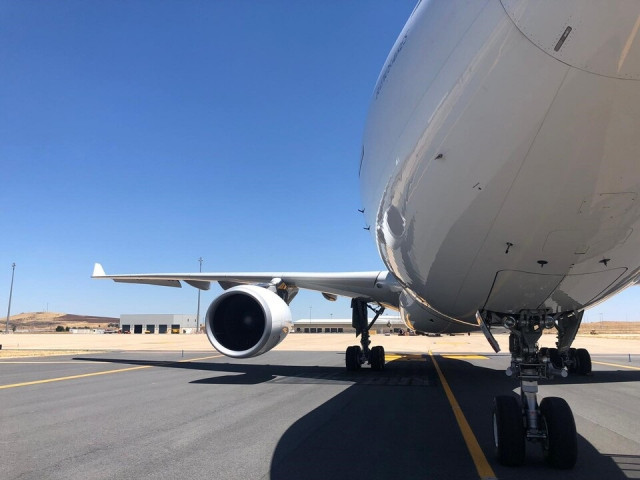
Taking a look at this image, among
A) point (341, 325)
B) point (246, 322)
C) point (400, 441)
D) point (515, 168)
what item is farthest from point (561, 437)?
point (341, 325)

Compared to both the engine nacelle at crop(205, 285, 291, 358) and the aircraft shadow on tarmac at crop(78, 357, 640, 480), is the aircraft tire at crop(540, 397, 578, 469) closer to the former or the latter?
the aircraft shadow on tarmac at crop(78, 357, 640, 480)

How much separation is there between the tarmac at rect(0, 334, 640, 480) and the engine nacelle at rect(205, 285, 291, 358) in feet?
2.75

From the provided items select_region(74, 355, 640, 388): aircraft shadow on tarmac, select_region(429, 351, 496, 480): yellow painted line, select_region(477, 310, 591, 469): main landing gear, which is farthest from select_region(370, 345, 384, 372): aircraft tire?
select_region(477, 310, 591, 469): main landing gear

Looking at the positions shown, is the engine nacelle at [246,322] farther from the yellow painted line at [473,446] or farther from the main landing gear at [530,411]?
the main landing gear at [530,411]

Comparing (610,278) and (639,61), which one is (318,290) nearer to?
(610,278)

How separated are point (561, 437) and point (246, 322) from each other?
21.7ft

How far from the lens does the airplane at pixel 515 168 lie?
2539 millimetres

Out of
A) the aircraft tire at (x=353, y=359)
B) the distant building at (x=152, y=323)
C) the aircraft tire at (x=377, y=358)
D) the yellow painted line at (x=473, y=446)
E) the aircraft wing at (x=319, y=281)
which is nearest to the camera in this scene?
the yellow painted line at (x=473, y=446)

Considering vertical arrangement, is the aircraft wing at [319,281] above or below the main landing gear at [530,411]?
above

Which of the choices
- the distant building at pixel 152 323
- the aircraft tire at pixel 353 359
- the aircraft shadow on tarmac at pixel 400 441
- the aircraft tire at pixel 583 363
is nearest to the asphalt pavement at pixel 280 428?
the aircraft shadow on tarmac at pixel 400 441

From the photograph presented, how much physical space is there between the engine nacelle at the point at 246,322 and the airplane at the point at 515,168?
427 centimetres

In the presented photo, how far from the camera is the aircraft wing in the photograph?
38.6ft

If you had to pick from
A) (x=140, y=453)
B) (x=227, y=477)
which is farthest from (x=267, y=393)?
(x=227, y=477)

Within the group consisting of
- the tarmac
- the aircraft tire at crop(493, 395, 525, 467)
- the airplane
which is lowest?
the tarmac
